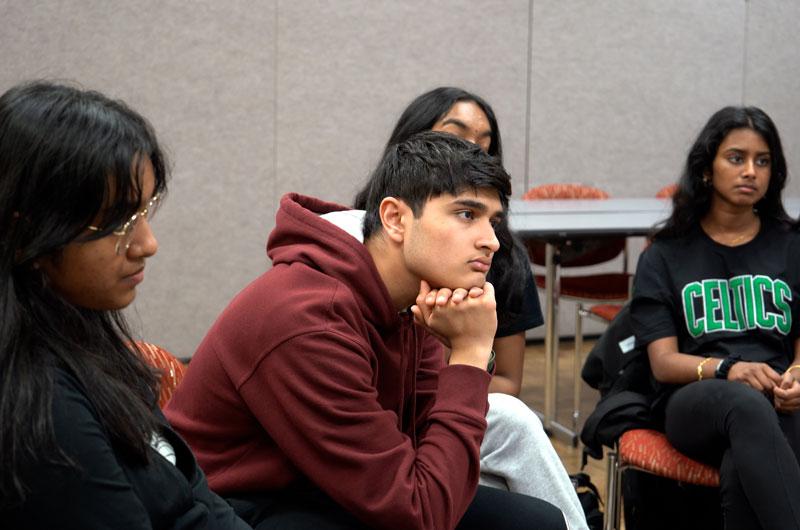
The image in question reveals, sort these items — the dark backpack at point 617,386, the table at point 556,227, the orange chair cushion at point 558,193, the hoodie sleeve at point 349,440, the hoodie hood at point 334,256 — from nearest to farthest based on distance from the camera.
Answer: the hoodie sleeve at point 349,440
the hoodie hood at point 334,256
the dark backpack at point 617,386
the table at point 556,227
the orange chair cushion at point 558,193

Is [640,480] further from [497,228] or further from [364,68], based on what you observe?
[364,68]

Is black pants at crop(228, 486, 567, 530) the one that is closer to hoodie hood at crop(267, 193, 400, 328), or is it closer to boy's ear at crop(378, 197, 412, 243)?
hoodie hood at crop(267, 193, 400, 328)

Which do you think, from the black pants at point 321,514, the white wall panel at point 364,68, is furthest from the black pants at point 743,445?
the white wall panel at point 364,68

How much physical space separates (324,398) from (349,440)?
2.7 inches

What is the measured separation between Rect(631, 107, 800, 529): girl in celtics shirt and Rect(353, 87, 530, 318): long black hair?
1.48 feet

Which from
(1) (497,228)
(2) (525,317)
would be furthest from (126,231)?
(2) (525,317)

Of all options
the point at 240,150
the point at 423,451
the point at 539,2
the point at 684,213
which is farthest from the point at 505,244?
the point at 539,2

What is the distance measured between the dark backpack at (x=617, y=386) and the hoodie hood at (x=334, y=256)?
113 cm

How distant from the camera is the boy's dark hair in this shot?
1.71m

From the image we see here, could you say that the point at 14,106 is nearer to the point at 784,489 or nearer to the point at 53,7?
A: the point at 784,489

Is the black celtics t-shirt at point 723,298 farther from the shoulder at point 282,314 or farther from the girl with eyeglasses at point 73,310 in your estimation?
the girl with eyeglasses at point 73,310

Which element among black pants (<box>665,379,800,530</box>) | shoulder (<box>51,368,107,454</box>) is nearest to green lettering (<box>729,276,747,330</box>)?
black pants (<box>665,379,800,530</box>)

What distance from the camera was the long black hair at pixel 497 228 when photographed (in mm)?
2398

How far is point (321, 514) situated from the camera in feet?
5.12
